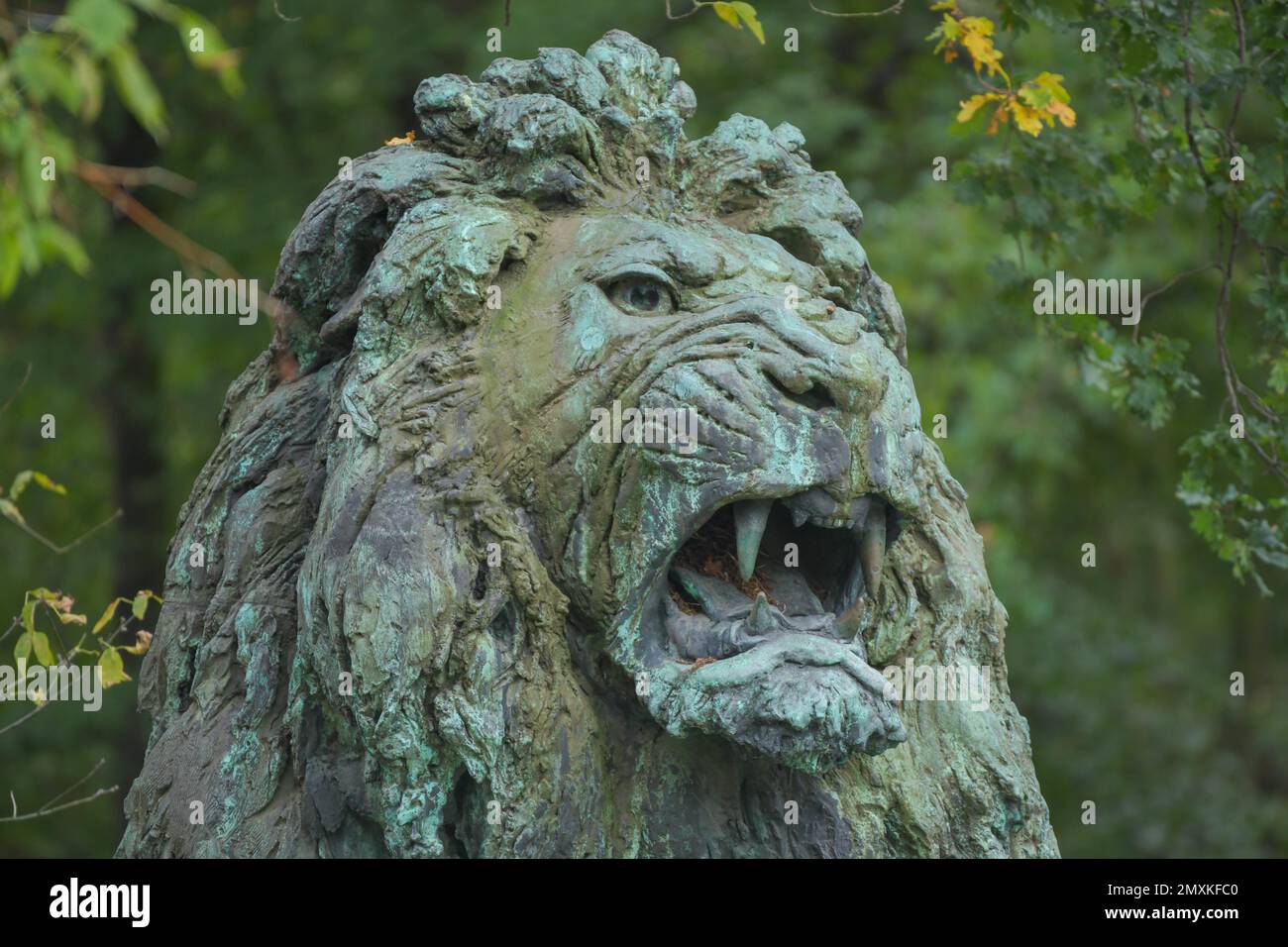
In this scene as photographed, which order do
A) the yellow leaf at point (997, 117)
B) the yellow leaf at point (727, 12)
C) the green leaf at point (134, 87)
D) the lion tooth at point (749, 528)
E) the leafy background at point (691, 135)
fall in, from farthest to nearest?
the leafy background at point (691, 135) < the yellow leaf at point (997, 117) < the yellow leaf at point (727, 12) < the lion tooth at point (749, 528) < the green leaf at point (134, 87)

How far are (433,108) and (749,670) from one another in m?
1.40

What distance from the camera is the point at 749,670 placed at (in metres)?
3.38

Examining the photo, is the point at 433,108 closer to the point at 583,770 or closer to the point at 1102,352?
A: the point at 583,770

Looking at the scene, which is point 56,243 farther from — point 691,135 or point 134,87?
point 691,135

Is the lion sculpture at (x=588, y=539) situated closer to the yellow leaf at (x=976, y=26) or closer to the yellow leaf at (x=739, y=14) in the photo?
the yellow leaf at (x=739, y=14)

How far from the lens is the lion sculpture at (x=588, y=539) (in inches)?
137

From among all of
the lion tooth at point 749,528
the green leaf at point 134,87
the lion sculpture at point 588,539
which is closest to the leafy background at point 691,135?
the lion sculpture at point 588,539

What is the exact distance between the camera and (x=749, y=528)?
→ 11.4ft

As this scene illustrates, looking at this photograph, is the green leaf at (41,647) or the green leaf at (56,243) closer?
the green leaf at (56,243)

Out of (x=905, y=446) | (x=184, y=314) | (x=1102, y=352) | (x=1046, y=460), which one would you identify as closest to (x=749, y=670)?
(x=905, y=446)

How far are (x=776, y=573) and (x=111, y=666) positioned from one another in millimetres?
1561

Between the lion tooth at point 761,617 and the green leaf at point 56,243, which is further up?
the green leaf at point 56,243

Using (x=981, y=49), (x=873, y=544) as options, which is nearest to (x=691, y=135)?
(x=981, y=49)

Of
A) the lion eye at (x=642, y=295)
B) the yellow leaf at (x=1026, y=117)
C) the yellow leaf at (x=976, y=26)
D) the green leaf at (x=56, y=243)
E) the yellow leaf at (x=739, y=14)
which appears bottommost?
the green leaf at (x=56, y=243)
